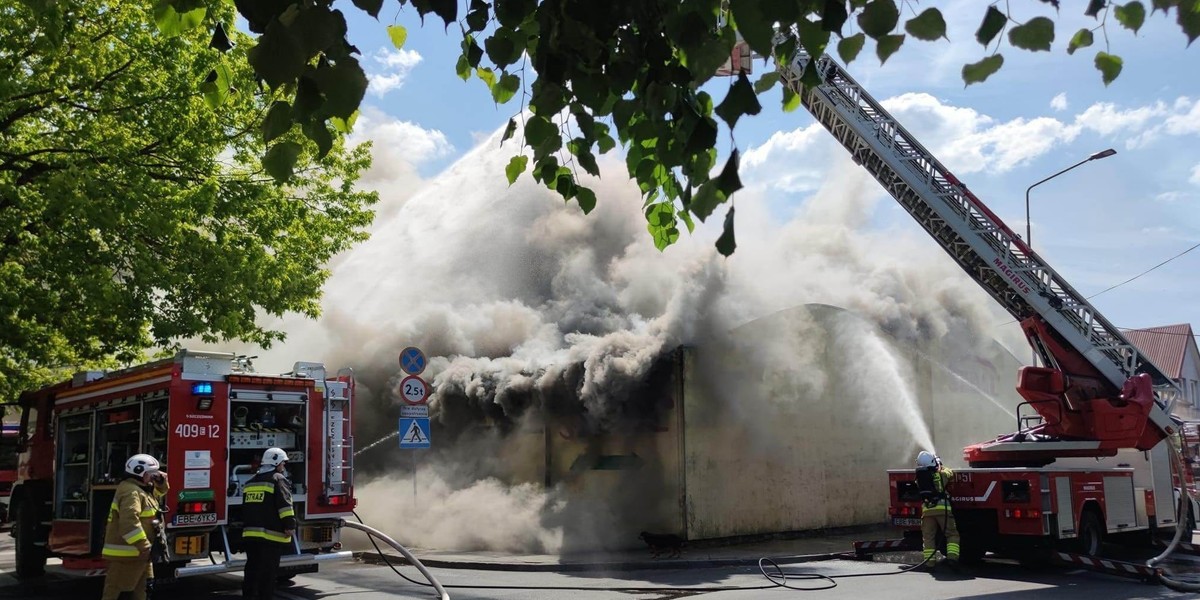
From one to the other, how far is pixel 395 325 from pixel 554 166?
1956cm

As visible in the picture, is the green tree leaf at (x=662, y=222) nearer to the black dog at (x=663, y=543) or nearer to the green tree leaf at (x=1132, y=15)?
the green tree leaf at (x=1132, y=15)

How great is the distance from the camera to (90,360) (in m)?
15.4

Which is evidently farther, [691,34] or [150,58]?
[150,58]

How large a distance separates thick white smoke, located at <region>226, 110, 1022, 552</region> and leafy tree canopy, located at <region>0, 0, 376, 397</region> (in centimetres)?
457

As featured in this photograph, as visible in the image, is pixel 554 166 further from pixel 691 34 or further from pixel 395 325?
pixel 395 325

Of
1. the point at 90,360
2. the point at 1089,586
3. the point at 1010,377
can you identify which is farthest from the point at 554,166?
the point at 1010,377

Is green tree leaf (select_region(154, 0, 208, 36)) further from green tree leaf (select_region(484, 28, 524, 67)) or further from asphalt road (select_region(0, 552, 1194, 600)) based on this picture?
asphalt road (select_region(0, 552, 1194, 600))

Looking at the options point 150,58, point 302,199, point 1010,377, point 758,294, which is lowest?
point 1010,377

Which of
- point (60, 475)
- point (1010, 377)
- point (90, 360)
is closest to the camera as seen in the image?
point (60, 475)

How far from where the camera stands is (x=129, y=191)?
36.9ft

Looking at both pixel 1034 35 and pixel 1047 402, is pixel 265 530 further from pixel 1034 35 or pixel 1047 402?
pixel 1047 402

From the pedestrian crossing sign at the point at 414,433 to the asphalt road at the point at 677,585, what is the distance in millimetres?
1592

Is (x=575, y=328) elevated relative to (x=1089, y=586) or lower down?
elevated

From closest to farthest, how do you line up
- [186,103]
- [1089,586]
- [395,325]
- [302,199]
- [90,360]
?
[1089,586], [186,103], [302,199], [90,360], [395,325]
